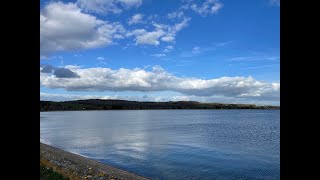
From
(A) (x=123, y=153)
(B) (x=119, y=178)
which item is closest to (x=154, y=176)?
(B) (x=119, y=178)
